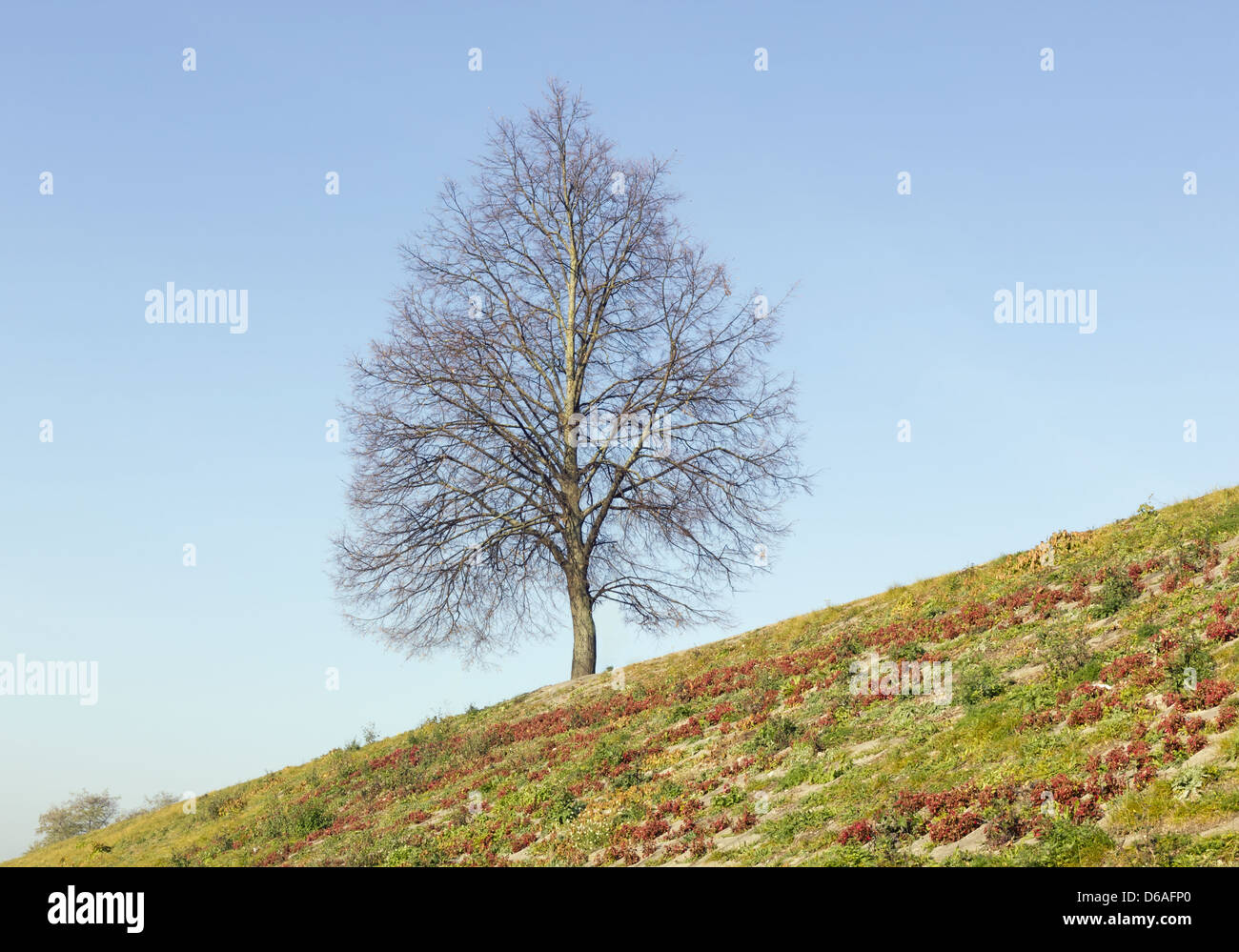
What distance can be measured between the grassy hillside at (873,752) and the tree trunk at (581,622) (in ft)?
5.34

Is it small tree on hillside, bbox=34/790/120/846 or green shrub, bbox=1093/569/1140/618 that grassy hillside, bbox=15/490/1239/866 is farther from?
small tree on hillside, bbox=34/790/120/846

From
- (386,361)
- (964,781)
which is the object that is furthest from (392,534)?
(964,781)

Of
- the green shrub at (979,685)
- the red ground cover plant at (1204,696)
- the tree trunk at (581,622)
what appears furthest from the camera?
the tree trunk at (581,622)

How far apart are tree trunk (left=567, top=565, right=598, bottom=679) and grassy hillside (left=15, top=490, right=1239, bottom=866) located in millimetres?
1627

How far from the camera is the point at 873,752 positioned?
14539mm

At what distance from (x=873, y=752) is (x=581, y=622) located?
15.3m

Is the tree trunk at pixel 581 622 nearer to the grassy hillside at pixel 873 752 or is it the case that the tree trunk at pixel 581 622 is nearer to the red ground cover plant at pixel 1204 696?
the grassy hillside at pixel 873 752

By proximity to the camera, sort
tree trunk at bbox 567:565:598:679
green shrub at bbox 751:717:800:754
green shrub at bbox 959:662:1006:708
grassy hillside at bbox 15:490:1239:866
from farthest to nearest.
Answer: tree trunk at bbox 567:565:598:679 < green shrub at bbox 751:717:800:754 < green shrub at bbox 959:662:1006:708 < grassy hillside at bbox 15:490:1239:866

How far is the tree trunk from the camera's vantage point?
29016mm

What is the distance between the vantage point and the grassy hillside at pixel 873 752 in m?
10.8

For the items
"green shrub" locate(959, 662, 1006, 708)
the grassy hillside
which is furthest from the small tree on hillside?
"green shrub" locate(959, 662, 1006, 708)

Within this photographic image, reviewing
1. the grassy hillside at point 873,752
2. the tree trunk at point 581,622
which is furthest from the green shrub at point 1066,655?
the tree trunk at point 581,622
